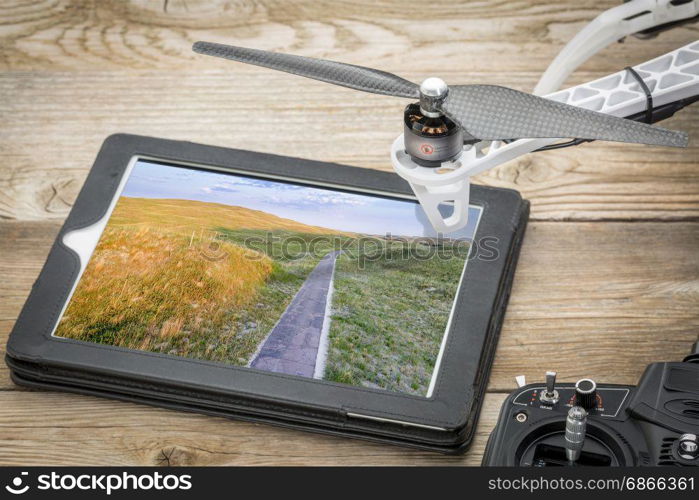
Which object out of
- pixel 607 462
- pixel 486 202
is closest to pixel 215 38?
pixel 486 202

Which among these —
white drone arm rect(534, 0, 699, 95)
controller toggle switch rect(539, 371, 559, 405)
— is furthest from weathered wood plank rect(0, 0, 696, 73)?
controller toggle switch rect(539, 371, 559, 405)

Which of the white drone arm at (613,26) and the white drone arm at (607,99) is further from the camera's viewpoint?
the white drone arm at (613,26)

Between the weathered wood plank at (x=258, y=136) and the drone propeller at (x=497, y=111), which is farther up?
the drone propeller at (x=497, y=111)

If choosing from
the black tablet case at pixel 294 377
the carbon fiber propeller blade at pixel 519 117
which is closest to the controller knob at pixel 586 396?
the black tablet case at pixel 294 377

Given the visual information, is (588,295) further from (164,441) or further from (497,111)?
(164,441)

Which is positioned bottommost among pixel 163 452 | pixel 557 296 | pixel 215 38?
pixel 163 452

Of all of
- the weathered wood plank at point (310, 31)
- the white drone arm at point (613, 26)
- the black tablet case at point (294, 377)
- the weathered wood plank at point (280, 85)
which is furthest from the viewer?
the weathered wood plank at point (310, 31)

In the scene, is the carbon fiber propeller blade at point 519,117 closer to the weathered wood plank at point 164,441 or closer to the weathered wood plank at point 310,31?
the weathered wood plank at point 164,441

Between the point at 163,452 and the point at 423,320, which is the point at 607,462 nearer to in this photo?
the point at 423,320
